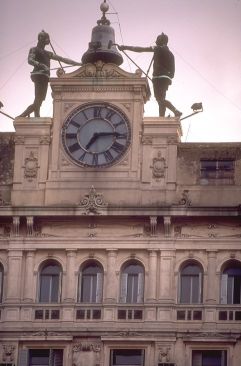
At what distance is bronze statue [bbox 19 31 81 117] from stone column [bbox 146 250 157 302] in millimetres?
5458

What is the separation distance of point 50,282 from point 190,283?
12.9 feet

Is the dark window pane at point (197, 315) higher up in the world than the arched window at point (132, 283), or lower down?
lower down

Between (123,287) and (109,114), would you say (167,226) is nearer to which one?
(123,287)

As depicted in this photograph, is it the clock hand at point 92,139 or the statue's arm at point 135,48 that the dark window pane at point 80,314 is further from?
the statue's arm at point 135,48

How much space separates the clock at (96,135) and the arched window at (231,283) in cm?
444

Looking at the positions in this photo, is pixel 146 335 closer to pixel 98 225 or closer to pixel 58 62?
pixel 98 225

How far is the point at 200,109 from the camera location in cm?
5294

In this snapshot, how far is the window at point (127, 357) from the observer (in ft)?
167

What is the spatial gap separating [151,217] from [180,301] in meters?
2.46

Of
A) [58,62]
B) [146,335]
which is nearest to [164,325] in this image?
[146,335]

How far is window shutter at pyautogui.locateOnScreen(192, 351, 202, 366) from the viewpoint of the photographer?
166 ft

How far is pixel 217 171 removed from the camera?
52406 millimetres

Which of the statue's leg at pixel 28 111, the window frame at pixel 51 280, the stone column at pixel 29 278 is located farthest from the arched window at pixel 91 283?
the statue's leg at pixel 28 111

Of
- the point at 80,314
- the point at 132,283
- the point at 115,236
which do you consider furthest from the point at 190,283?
the point at 80,314
